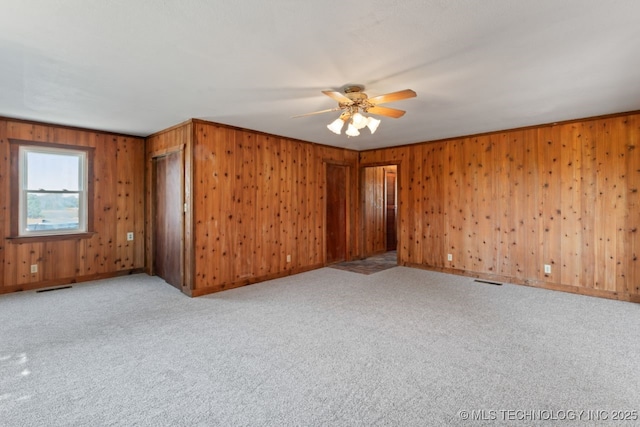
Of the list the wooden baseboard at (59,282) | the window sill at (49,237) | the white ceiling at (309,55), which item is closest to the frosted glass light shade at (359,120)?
the white ceiling at (309,55)

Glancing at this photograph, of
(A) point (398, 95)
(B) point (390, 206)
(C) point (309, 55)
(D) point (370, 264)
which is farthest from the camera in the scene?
(B) point (390, 206)

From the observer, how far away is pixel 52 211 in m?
4.75

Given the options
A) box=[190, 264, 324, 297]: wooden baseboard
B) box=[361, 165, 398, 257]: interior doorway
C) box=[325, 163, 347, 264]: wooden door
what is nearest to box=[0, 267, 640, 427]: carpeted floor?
box=[190, 264, 324, 297]: wooden baseboard

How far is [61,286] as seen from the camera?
464cm

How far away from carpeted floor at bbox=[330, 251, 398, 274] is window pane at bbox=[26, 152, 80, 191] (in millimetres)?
4497

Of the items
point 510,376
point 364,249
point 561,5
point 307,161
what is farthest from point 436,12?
point 364,249

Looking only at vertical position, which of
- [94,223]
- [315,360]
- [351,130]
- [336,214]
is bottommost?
[315,360]

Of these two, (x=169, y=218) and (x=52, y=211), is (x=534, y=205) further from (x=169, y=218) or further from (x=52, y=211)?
(x=52, y=211)

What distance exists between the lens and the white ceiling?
1846 mm

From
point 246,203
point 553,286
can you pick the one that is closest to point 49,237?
point 246,203

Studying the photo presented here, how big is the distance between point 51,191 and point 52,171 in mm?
299

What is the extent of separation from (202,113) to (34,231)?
3.07m

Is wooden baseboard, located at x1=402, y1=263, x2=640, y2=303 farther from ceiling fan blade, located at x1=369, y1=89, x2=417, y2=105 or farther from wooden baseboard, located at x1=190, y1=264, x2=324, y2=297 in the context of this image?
ceiling fan blade, located at x1=369, y1=89, x2=417, y2=105

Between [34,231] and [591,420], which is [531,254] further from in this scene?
[34,231]
